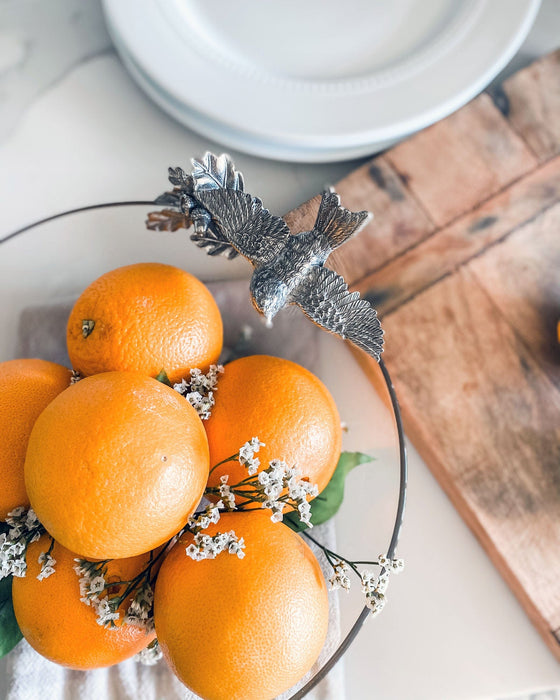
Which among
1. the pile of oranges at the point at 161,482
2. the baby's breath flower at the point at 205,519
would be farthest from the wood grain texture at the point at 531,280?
the baby's breath flower at the point at 205,519

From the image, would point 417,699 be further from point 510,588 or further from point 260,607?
point 260,607

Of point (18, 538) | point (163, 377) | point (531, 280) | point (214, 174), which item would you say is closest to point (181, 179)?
point (214, 174)

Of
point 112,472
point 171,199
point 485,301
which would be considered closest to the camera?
point 112,472

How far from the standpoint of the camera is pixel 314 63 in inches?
21.4

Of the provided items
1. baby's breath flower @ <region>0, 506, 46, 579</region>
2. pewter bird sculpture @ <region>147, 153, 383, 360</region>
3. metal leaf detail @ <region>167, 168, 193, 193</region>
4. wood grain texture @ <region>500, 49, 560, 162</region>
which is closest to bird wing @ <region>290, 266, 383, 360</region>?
pewter bird sculpture @ <region>147, 153, 383, 360</region>

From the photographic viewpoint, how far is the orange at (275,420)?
13.4 inches

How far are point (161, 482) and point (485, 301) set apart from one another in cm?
36

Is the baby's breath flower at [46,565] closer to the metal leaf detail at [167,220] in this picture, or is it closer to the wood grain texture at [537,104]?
the metal leaf detail at [167,220]

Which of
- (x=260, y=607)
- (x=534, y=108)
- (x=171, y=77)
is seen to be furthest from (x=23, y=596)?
(x=534, y=108)

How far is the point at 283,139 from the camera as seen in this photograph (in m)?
0.51

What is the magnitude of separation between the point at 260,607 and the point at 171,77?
0.44 m

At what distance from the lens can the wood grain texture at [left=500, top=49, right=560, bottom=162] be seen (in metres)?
0.56

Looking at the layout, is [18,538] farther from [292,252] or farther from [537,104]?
[537,104]

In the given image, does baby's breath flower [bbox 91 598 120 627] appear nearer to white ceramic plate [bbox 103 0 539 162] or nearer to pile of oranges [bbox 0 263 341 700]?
pile of oranges [bbox 0 263 341 700]
